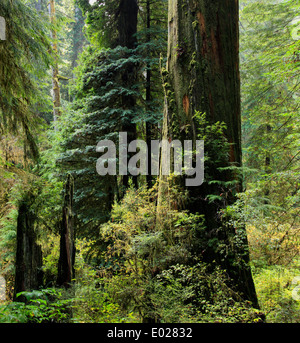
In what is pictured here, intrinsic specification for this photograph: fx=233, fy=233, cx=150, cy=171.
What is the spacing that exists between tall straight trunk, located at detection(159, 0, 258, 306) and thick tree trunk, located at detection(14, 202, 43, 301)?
3.58m

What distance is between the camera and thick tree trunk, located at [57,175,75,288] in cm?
490

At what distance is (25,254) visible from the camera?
18.6 feet

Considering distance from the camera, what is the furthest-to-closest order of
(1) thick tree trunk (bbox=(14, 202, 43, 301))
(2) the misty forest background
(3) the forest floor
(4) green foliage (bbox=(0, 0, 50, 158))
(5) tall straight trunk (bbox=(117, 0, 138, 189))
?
(5) tall straight trunk (bbox=(117, 0, 138, 189)) < (3) the forest floor < (1) thick tree trunk (bbox=(14, 202, 43, 301)) < (4) green foliage (bbox=(0, 0, 50, 158)) < (2) the misty forest background

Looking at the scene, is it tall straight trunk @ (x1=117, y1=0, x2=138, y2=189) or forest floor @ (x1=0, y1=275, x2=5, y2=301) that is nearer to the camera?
forest floor @ (x1=0, y1=275, x2=5, y2=301)

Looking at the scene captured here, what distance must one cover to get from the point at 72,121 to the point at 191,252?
6.91 metres

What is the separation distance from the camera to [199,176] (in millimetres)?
4172

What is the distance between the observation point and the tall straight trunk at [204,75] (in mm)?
4402

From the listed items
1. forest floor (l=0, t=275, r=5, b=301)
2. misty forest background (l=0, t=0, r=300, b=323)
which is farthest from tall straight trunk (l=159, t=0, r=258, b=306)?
forest floor (l=0, t=275, r=5, b=301)

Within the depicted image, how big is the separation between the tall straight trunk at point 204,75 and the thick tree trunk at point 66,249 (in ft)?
7.33

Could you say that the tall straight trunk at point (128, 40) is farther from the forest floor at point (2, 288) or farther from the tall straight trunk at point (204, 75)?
the forest floor at point (2, 288)

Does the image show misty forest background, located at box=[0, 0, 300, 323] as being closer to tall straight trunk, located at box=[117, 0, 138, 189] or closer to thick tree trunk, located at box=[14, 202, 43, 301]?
thick tree trunk, located at box=[14, 202, 43, 301]

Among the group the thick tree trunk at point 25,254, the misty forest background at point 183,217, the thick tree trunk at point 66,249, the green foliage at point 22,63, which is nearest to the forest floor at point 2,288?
the misty forest background at point 183,217
